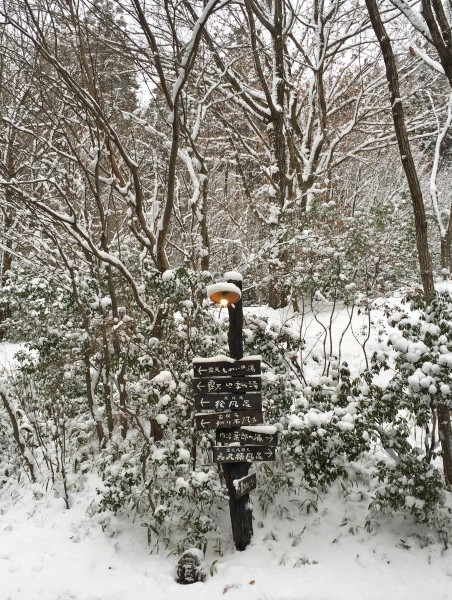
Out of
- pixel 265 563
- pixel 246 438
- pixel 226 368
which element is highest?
pixel 226 368

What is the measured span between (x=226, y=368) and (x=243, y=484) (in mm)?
1212

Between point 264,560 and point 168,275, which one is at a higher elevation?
point 168,275

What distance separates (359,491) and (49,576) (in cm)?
357

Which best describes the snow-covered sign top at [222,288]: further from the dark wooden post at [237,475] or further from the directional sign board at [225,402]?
the directional sign board at [225,402]

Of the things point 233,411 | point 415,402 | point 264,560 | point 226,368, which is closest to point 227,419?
point 233,411

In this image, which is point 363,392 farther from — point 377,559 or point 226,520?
point 226,520

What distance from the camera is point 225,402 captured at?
14.3ft

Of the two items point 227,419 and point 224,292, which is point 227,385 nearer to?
point 227,419

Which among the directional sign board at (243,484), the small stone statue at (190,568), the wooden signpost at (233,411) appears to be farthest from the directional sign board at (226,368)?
the small stone statue at (190,568)

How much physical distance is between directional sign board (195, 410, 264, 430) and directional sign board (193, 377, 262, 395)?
22 cm

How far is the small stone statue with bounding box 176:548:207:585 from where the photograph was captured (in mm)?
4383

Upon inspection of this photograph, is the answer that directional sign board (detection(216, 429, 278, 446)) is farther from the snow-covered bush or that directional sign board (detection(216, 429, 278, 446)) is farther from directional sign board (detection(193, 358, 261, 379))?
the snow-covered bush

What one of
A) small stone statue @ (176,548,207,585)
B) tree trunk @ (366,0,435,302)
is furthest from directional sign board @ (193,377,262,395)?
tree trunk @ (366,0,435,302)

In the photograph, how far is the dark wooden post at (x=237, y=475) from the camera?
175 inches
